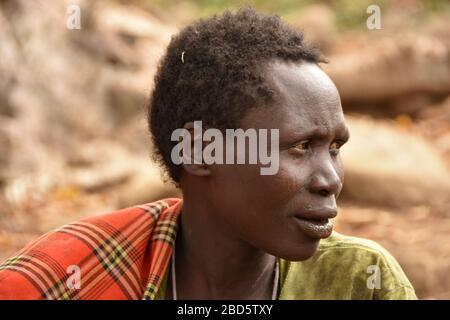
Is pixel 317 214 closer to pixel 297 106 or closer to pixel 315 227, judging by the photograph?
pixel 315 227

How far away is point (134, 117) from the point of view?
8734mm

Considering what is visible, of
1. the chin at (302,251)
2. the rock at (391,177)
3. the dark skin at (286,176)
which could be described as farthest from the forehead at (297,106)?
the rock at (391,177)

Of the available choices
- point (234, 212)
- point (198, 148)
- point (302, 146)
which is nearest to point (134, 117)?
point (198, 148)

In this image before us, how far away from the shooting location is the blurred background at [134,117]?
22.7 ft

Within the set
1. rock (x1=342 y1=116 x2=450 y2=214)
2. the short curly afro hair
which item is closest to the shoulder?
the short curly afro hair

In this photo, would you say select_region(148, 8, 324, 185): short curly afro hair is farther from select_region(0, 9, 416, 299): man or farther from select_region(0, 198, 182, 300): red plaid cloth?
select_region(0, 198, 182, 300): red plaid cloth

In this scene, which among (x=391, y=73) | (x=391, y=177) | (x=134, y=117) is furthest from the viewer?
(x=391, y=73)

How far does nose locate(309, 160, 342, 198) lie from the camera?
101 inches

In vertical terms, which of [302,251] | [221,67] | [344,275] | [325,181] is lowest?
[344,275]

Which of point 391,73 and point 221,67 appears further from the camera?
point 391,73

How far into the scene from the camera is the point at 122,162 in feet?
27.1

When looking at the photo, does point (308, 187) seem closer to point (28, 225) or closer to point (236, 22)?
point (236, 22)

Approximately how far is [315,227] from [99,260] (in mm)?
796

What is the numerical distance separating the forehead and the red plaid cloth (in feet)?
2.06
